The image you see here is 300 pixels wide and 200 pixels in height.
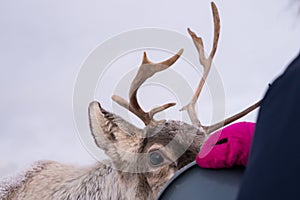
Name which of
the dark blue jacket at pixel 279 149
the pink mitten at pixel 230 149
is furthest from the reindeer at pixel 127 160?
the dark blue jacket at pixel 279 149

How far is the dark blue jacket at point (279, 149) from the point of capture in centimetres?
65

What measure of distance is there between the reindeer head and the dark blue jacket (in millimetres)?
2155

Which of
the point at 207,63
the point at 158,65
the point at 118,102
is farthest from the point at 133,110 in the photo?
the point at 207,63

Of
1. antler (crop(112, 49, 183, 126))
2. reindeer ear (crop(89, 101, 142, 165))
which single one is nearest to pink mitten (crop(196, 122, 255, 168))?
reindeer ear (crop(89, 101, 142, 165))

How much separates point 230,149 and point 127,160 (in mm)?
1796

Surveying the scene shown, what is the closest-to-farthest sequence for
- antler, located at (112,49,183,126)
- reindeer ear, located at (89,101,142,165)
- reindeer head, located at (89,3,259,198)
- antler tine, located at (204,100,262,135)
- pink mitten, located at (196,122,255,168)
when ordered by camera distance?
pink mitten, located at (196,122,255,168) → reindeer head, located at (89,3,259,198) → reindeer ear, located at (89,101,142,165) → antler, located at (112,49,183,126) → antler tine, located at (204,100,262,135)

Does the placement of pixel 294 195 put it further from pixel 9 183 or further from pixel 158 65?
pixel 9 183

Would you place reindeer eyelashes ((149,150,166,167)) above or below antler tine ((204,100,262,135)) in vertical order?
below

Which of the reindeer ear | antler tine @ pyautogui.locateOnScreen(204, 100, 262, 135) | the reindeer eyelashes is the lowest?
the reindeer eyelashes

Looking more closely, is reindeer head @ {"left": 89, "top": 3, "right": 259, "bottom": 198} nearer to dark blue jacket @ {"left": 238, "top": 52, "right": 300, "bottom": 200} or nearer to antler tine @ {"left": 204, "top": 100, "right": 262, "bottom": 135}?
antler tine @ {"left": 204, "top": 100, "right": 262, "bottom": 135}

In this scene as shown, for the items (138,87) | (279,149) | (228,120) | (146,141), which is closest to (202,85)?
(228,120)

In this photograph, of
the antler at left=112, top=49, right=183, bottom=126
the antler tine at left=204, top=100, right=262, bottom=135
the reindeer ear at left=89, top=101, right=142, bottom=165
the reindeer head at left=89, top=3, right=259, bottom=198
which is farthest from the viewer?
the antler tine at left=204, top=100, right=262, bottom=135

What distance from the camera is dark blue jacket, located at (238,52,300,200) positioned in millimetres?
648

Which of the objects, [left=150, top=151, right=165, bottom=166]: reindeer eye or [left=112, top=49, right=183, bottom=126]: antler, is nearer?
[left=150, top=151, right=165, bottom=166]: reindeer eye
